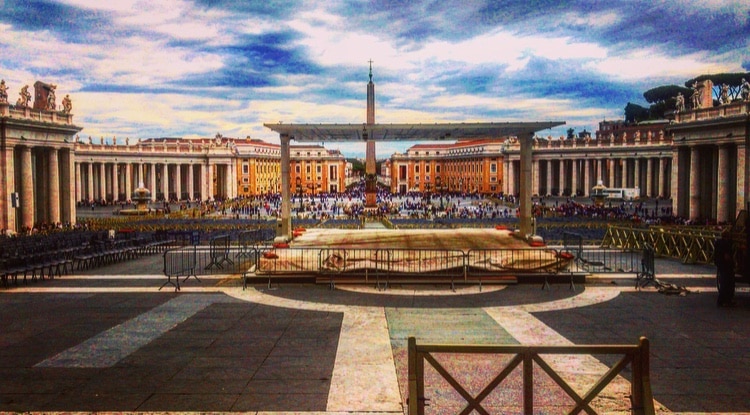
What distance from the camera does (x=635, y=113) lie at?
14938 cm

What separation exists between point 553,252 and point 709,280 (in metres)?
5.31

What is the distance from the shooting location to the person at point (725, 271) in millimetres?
15672

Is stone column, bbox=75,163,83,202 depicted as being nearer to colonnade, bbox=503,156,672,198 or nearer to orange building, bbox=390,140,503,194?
colonnade, bbox=503,156,672,198

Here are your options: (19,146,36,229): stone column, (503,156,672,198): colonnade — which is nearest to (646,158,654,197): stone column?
(503,156,672,198): colonnade

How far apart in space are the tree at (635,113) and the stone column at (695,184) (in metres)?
103

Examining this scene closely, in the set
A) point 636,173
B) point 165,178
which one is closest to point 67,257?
point 165,178

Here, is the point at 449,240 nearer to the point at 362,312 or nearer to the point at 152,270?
the point at 362,312

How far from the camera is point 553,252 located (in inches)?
842

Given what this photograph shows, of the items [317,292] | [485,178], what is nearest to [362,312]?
[317,292]

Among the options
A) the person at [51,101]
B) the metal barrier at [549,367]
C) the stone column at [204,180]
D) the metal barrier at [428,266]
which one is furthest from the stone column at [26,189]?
the stone column at [204,180]

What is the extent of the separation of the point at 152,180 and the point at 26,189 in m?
66.7

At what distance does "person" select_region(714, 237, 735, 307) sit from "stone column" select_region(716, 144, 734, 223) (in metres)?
36.4

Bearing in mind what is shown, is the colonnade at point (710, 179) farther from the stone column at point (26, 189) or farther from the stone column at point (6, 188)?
the stone column at point (26, 189)

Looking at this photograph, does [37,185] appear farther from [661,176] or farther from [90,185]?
[661,176]
